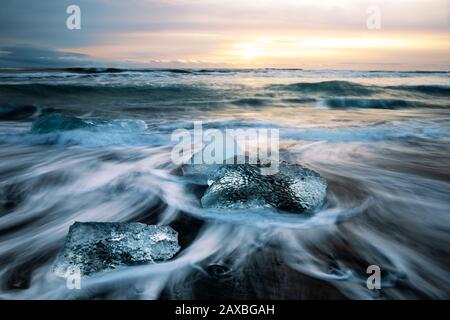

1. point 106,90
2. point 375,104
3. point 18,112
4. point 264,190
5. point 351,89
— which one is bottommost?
point 264,190

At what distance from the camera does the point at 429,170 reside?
443 cm

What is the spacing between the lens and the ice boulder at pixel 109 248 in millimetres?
2031

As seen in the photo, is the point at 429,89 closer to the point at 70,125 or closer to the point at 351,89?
the point at 351,89

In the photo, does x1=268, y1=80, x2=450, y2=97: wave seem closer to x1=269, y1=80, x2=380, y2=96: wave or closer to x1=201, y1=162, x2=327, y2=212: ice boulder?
x1=269, y1=80, x2=380, y2=96: wave

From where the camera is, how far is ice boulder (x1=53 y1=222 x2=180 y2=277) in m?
2.03

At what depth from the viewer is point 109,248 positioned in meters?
2.10

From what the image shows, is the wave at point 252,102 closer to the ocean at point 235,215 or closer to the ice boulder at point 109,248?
the ocean at point 235,215

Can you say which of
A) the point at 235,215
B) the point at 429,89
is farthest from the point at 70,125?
the point at 429,89

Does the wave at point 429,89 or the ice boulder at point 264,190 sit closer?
the ice boulder at point 264,190

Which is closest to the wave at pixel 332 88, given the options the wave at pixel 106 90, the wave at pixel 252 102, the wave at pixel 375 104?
the wave at pixel 375 104

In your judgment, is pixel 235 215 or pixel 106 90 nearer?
pixel 235 215

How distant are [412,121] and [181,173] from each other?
670 centimetres

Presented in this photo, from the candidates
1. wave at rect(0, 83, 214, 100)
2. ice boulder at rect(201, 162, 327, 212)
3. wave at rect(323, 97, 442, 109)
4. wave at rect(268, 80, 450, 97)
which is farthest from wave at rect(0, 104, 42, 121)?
wave at rect(268, 80, 450, 97)
